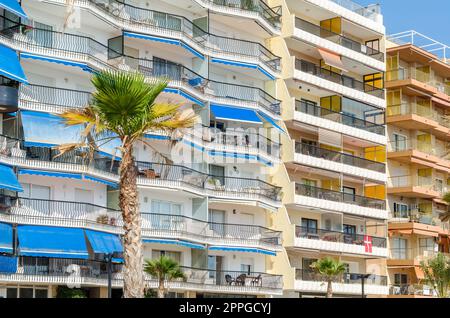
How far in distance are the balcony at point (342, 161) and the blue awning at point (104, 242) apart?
17.1 metres

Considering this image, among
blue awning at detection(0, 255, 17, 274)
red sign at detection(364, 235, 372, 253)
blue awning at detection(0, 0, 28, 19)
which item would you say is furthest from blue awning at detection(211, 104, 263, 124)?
blue awning at detection(0, 255, 17, 274)

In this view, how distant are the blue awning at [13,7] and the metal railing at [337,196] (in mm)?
23061

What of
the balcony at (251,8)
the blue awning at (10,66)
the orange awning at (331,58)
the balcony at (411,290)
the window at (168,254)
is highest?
the balcony at (251,8)

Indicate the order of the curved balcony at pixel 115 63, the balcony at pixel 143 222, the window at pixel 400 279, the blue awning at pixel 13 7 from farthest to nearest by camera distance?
the window at pixel 400 279, the curved balcony at pixel 115 63, the balcony at pixel 143 222, the blue awning at pixel 13 7

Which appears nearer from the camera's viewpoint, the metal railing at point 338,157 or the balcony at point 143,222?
the balcony at point 143,222

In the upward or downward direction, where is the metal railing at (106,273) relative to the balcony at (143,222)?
downward

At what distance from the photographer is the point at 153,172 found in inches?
1845

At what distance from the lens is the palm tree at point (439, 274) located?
2414 inches

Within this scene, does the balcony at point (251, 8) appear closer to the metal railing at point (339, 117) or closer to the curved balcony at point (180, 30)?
the curved balcony at point (180, 30)

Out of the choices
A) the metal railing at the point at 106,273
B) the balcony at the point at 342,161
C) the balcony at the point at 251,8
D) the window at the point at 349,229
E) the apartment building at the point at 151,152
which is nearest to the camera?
the metal railing at the point at 106,273

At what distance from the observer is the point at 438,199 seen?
69000 mm

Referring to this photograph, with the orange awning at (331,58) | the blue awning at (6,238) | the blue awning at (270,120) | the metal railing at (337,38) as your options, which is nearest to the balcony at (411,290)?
the blue awning at (270,120)

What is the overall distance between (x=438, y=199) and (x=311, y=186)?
16.6 m
